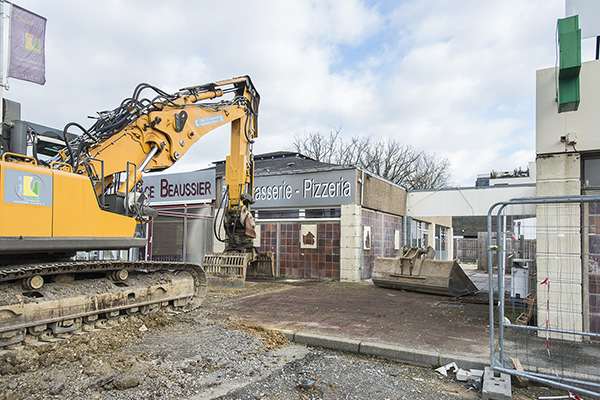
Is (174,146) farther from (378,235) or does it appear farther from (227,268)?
(378,235)

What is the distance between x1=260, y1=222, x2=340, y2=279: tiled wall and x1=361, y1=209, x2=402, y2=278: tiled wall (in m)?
1.07

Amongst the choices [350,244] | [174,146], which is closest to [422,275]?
[350,244]

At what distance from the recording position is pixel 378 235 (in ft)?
52.4

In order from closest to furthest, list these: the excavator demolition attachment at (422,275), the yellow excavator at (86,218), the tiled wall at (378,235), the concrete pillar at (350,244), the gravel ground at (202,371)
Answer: the gravel ground at (202,371), the yellow excavator at (86,218), the excavator demolition attachment at (422,275), the concrete pillar at (350,244), the tiled wall at (378,235)

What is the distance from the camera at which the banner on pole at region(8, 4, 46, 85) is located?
656cm

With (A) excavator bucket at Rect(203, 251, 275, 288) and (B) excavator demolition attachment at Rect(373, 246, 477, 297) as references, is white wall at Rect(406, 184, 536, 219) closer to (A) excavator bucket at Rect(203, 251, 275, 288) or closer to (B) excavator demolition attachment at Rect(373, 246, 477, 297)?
(B) excavator demolition attachment at Rect(373, 246, 477, 297)

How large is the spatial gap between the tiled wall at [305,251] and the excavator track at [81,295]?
7260 millimetres

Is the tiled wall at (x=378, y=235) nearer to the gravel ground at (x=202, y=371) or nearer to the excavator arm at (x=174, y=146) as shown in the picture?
the excavator arm at (x=174, y=146)

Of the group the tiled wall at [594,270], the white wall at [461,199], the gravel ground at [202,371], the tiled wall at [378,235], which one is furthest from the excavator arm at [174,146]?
the white wall at [461,199]

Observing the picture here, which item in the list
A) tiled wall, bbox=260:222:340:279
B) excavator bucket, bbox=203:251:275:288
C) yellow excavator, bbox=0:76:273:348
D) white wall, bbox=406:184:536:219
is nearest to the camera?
yellow excavator, bbox=0:76:273:348

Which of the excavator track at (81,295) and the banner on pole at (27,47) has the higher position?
the banner on pole at (27,47)

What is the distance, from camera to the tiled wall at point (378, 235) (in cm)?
1473

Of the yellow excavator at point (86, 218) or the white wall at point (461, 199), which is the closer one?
the yellow excavator at point (86, 218)

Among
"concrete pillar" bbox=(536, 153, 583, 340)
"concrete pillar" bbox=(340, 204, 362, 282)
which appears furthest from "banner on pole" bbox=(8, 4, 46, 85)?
"concrete pillar" bbox=(340, 204, 362, 282)
